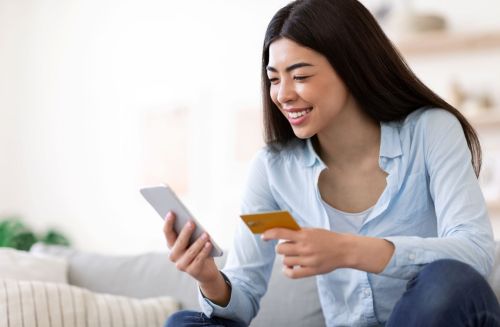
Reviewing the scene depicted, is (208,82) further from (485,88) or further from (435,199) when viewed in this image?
(435,199)

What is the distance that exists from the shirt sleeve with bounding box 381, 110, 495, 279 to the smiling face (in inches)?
9.2

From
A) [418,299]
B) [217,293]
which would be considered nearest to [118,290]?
[217,293]

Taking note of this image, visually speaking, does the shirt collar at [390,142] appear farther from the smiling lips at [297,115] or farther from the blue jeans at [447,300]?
the blue jeans at [447,300]

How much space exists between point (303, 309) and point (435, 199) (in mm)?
637

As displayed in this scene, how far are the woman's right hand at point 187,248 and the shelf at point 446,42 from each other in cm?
236

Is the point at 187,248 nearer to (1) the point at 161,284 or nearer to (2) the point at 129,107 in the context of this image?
(1) the point at 161,284

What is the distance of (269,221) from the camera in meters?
1.26

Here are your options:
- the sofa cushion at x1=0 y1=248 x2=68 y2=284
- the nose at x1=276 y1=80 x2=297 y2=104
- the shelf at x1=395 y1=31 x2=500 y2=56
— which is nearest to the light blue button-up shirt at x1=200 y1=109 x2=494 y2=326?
the nose at x1=276 y1=80 x2=297 y2=104

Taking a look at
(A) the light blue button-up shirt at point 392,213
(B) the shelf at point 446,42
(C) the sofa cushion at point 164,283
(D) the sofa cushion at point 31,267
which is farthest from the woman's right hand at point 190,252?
(B) the shelf at point 446,42

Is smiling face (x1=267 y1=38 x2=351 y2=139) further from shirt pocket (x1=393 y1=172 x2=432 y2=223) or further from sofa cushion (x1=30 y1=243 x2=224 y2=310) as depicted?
sofa cushion (x1=30 y1=243 x2=224 y2=310)

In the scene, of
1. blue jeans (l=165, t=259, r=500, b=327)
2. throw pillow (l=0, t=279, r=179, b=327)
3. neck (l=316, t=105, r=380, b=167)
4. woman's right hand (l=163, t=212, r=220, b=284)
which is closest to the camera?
blue jeans (l=165, t=259, r=500, b=327)

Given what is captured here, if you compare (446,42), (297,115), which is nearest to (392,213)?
(297,115)

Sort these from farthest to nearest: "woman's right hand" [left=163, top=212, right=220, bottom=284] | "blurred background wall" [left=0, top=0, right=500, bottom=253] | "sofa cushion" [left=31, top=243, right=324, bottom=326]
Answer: "blurred background wall" [left=0, top=0, right=500, bottom=253] < "sofa cushion" [left=31, top=243, right=324, bottom=326] < "woman's right hand" [left=163, top=212, right=220, bottom=284]

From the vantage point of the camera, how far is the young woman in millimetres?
1500
